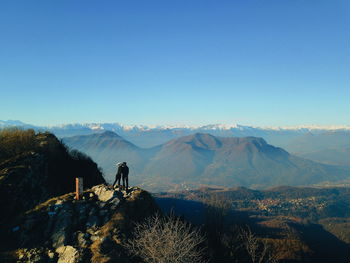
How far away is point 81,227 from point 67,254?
387 centimetres

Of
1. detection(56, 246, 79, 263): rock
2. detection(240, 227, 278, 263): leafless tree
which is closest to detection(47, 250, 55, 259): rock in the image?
detection(56, 246, 79, 263): rock

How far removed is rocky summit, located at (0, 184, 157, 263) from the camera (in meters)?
25.1

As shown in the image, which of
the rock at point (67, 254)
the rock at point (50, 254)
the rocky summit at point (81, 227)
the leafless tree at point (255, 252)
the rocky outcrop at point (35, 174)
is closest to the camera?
the rock at point (67, 254)

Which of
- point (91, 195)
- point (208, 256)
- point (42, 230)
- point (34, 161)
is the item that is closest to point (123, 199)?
point (91, 195)

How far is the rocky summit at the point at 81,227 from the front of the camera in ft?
82.5

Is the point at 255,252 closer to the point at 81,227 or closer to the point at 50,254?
the point at 81,227

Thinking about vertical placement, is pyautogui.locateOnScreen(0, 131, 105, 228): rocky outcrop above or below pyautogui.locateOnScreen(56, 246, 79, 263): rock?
above

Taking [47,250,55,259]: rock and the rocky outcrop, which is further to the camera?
the rocky outcrop

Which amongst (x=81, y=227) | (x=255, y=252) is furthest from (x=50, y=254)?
(x=255, y=252)

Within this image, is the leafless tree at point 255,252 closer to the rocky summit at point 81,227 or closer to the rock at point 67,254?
the rocky summit at point 81,227

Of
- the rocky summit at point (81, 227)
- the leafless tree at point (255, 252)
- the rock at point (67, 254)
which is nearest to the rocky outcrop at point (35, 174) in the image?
the rocky summit at point (81, 227)

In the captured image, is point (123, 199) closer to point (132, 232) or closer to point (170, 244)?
point (132, 232)

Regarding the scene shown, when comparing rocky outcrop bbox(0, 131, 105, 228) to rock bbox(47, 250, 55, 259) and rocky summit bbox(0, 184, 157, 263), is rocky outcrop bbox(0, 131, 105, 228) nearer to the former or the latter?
rocky summit bbox(0, 184, 157, 263)

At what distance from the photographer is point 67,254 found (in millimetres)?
24906
